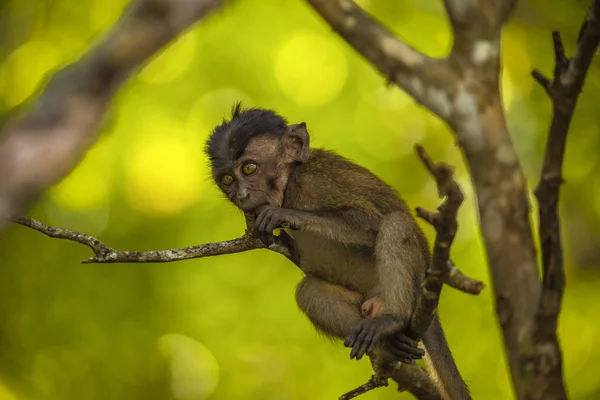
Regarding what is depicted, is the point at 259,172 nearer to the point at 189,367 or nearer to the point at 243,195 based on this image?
the point at 243,195

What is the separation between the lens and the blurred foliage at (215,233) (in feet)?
38.4

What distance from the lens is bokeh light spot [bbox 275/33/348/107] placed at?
1227 cm

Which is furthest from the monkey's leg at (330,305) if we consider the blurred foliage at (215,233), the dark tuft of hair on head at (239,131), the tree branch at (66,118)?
the blurred foliage at (215,233)

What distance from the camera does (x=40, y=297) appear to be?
482 inches

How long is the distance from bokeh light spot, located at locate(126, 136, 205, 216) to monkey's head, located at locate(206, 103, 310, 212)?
4.64 meters

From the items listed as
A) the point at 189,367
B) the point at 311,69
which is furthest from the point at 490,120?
the point at 189,367

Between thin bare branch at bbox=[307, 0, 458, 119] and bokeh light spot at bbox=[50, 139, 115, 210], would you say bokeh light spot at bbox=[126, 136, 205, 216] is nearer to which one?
bokeh light spot at bbox=[50, 139, 115, 210]

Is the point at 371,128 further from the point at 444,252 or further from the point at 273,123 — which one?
the point at 444,252

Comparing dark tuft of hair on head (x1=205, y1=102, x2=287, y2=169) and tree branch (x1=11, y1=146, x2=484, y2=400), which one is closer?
tree branch (x1=11, y1=146, x2=484, y2=400)

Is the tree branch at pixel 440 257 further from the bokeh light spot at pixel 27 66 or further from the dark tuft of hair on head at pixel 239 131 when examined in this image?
the bokeh light spot at pixel 27 66

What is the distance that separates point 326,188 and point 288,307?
5.18 m

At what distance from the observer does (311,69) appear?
1257 centimetres

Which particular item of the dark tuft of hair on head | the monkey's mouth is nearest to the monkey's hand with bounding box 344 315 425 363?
the monkey's mouth

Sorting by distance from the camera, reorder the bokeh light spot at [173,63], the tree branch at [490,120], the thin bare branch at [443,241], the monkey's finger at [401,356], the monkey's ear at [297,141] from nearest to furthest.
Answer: the thin bare branch at [443,241] → the tree branch at [490,120] → the monkey's finger at [401,356] → the monkey's ear at [297,141] → the bokeh light spot at [173,63]
